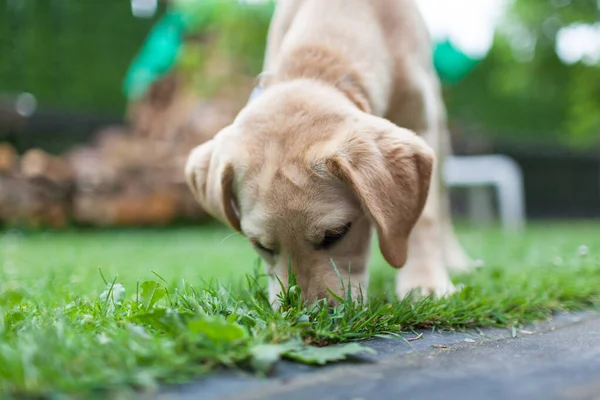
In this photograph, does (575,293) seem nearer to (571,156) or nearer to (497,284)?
(497,284)

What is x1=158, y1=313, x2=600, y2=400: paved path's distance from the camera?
1.47 m

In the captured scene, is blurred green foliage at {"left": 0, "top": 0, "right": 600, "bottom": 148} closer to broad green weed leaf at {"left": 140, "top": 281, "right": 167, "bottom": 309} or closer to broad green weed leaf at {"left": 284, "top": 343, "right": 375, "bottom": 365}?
broad green weed leaf at {"left": 140, "top": 281, "right": 167, "bottom": 309}

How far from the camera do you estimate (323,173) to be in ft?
8.18

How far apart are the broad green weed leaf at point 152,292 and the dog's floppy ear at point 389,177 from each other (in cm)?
81

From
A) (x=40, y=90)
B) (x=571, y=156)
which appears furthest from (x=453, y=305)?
(x=571, y=156)

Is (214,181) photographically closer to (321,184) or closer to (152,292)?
(321,184)

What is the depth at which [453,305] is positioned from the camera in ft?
7.92

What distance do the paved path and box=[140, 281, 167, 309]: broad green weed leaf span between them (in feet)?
2.36

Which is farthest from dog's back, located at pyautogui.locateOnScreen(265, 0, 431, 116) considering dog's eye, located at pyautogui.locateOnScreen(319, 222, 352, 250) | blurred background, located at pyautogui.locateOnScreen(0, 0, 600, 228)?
blurred background, located at pyautogui.locateOnScreen(0, 0, 600, 228)

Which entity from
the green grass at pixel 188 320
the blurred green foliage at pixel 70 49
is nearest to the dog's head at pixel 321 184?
the green grass at pixel 188 320

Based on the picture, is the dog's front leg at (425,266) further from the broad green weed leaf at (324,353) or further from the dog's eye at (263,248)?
the broad green weed leaf at (324,353)

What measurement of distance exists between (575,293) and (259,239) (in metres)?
1.57

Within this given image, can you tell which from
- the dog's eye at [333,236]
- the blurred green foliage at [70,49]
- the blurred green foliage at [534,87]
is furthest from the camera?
the blurred green foliage at [534,87]

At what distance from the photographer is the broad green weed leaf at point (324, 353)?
1.71 metres
